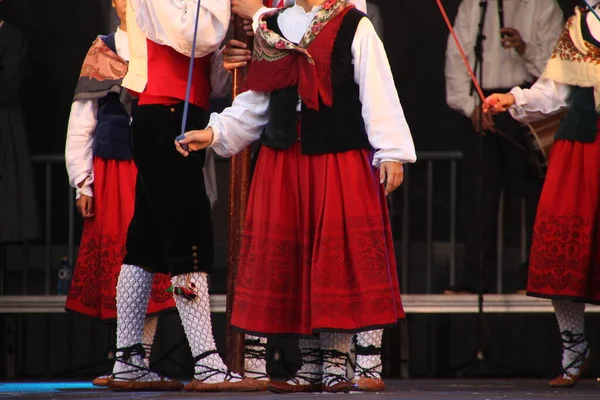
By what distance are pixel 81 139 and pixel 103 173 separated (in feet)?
0.74

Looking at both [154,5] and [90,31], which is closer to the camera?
[154,5]

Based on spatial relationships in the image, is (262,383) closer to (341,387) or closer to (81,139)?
(341,387)

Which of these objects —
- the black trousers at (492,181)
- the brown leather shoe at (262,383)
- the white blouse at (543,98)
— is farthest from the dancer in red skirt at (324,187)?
Answer: the black trousers at (492,181)

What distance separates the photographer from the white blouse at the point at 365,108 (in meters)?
4.06

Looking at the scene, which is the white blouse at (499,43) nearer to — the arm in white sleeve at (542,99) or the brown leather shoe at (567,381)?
the arm in white sleeve at (542,99)

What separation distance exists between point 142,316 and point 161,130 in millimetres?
740

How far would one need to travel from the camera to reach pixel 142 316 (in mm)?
4598

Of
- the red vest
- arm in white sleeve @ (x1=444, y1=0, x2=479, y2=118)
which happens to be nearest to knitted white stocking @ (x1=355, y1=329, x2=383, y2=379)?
the red vest

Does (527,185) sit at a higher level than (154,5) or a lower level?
lower

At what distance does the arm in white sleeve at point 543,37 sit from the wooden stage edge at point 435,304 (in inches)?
49.5

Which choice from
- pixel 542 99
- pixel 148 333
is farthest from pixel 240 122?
pixel 542 99

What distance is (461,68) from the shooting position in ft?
21.4

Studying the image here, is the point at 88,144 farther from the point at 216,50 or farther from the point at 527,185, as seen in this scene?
the point at 527,185

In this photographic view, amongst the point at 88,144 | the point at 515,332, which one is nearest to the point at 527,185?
the point at 515,332
